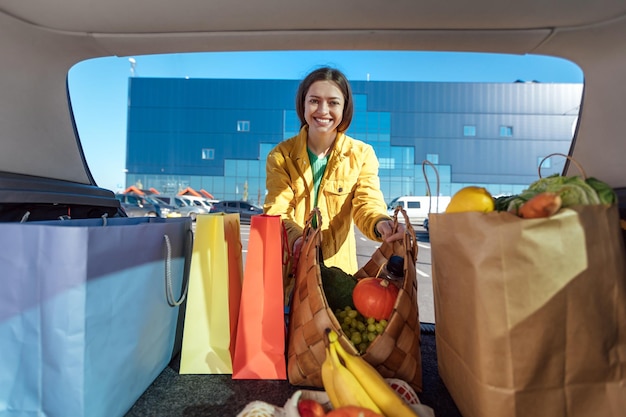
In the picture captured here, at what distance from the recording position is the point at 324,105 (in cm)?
137

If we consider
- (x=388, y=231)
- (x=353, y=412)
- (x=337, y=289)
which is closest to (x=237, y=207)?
(x=388, y=231)

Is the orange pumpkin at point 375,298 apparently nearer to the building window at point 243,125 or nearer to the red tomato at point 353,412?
the red tomato at point 353,412

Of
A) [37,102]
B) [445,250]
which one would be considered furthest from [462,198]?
[37,102]

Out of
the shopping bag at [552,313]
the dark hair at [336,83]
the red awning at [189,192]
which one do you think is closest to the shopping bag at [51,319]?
the shopping bag at [552,313]

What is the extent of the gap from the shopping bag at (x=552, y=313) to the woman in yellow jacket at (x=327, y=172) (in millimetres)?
744

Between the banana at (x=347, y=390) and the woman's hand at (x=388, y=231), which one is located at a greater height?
the woman's hand at (x=388, y=231)

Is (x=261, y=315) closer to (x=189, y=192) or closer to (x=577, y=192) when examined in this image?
(x=577, y=192)

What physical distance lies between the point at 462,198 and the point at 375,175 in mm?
818

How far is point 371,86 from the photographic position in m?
22.5

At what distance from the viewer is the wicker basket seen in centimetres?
75

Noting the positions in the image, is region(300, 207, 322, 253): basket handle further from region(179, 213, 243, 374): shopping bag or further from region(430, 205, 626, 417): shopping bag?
region(430, 205, 626, 417): shopping bag

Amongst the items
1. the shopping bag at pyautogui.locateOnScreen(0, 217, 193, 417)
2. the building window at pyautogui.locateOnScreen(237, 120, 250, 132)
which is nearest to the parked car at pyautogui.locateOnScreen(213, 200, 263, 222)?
the building window at pyautogui.locateOnScreen(237, 120, 250, 132)

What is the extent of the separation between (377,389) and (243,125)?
23888 mm

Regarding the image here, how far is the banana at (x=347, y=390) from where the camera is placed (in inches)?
24.4
